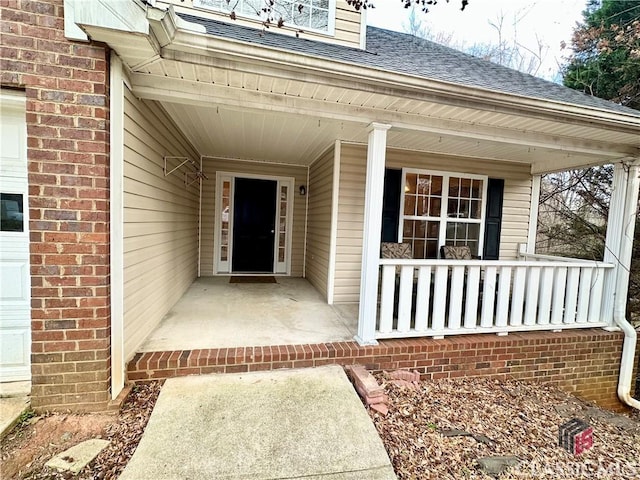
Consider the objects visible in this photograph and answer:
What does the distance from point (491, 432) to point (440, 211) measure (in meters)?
3.18

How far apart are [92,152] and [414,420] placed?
2.84 meters

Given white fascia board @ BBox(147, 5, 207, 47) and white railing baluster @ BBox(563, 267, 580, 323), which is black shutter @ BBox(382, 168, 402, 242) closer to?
white railing baluster @ BBox(563, 267, 580, 323)

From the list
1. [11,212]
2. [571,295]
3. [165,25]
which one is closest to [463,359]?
[571,295]

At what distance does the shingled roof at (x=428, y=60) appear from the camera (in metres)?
2.97

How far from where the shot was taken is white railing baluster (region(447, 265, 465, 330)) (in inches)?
120

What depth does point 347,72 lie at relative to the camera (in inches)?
85.8

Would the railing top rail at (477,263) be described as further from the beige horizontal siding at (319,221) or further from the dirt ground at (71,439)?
the dirt ground at (71,439)

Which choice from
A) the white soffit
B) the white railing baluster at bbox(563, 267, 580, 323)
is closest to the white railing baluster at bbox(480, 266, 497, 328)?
the white railing baluster at bbox(563, 267, 580, 323)

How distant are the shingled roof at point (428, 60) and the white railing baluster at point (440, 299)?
1868 millimetres

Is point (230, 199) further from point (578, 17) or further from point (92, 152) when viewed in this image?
point (578, 17)

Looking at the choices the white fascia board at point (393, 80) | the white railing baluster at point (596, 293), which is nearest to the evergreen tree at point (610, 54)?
the white fascia board at point (393, 80)

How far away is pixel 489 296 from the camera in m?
3.15

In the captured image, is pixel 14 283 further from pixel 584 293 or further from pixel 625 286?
pixel 625 286

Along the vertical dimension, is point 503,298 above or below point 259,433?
above
